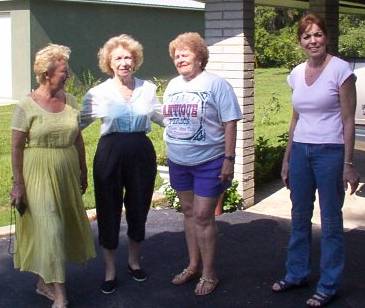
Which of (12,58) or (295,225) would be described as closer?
(295,225)

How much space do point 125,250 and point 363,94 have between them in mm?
3116

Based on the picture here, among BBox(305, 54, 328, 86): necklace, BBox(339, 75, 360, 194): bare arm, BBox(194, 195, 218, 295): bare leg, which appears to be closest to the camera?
BBox(339, 75, 360, 194): bare arm

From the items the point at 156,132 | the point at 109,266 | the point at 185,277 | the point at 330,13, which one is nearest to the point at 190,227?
the point at 185,277

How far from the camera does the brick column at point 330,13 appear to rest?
8.12m

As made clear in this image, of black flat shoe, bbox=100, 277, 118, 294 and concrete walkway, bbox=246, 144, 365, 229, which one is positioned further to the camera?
concrete walkway, bbox=246, 144, 365, 229

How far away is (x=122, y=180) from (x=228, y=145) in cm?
82

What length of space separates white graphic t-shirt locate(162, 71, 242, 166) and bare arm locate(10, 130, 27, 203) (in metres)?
0.97

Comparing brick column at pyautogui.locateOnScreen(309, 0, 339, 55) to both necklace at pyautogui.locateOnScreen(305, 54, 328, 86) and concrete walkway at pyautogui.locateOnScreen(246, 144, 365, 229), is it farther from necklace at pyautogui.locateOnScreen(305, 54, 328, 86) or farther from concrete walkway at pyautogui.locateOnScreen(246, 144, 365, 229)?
necklace at pyautogui.locateOnScreen(305, 54, 328, 86)

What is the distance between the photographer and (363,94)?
23.3 feet

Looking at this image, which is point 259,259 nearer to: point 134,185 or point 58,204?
point 134,185

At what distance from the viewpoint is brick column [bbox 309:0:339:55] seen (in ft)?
26.7

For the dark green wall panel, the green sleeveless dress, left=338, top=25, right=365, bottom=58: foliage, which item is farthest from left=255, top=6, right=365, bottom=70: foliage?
the green sleeveless dress

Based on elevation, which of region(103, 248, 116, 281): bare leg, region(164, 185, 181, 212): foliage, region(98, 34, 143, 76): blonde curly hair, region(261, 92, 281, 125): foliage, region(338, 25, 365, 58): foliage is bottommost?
region(103, 248, 116, 281): bare leg

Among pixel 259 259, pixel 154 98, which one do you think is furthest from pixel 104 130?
pixel 259 259
